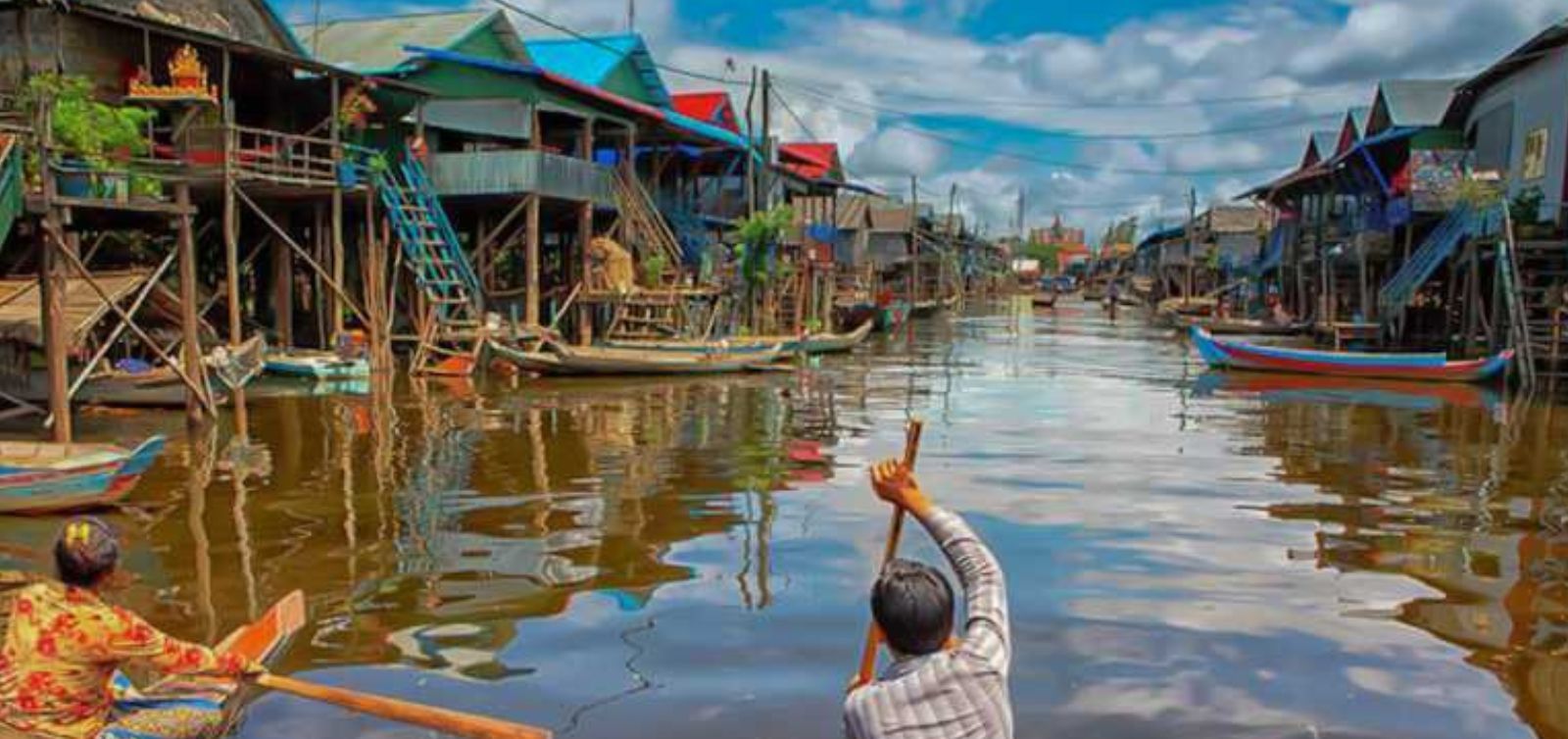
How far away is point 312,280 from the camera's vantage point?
26688 mm

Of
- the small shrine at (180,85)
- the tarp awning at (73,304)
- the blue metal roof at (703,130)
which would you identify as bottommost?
the tarp awning at (73,304)

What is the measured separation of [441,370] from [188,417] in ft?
24.9

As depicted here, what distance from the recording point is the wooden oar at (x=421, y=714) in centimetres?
468

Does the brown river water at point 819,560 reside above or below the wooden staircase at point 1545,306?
below

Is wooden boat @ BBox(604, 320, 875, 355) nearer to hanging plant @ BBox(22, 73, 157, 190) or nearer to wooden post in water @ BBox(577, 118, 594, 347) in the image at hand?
wooden post in water @ BBox(577, 118, 594, 347)

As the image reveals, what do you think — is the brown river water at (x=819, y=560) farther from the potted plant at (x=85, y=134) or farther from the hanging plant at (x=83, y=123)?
the hanging plant at (x=83, y=123)

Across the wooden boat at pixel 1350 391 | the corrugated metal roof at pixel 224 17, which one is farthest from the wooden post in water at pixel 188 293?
the wooden boat at pixel 1350 391

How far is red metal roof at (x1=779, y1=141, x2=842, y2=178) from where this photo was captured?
40.3m

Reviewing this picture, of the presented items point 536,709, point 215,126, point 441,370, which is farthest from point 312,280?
point 536,709

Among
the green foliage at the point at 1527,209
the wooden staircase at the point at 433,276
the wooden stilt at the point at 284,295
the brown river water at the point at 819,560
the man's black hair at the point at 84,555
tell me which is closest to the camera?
the man's black hair at the point at 84,555

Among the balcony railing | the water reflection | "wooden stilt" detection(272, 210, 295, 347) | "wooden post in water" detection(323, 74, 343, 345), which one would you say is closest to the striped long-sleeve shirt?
the water reflection

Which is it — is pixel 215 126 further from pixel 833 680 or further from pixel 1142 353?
pixel 1142 353

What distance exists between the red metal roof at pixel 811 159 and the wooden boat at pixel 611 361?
17.9m

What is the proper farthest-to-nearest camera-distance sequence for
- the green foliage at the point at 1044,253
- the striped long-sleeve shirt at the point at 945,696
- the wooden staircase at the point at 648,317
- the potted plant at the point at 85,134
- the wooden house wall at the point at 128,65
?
the green foliage at the point at 1044,253, the wooden staircase at the point at 648,317, the wooden house wall at the point at 128,65, the potted plant at the point at 85,134, the striped long-sleeve shirt at the point at 945,696
